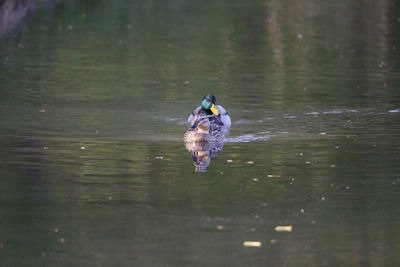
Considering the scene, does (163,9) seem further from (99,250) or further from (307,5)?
(99,250)

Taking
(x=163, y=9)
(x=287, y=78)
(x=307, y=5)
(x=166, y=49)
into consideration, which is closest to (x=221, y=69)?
(x=287, y=78)

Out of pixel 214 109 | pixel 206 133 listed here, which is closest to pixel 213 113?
pixel 214 109

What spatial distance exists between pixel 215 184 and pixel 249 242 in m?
2.52

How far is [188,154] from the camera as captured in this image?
13586mm

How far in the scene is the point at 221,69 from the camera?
77.3 feet

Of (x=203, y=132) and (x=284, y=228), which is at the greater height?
(x=284, y=228)

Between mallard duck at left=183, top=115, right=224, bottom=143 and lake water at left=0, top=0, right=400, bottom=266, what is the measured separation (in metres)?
0.27

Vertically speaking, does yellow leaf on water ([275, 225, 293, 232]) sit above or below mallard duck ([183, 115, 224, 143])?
above

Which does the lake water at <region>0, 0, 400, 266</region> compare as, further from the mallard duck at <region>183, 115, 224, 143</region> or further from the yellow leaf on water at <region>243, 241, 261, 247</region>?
the mallard duck at <region>183, 115, 224, 143</region>

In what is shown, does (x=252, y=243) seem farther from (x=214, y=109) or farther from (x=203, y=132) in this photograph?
(x=214, y=109)

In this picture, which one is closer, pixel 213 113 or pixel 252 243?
pixel 252 243

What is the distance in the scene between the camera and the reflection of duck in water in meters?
13.6

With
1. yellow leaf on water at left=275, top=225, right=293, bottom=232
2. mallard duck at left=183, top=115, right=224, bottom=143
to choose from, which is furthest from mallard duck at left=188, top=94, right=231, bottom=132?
yellow leaf on water at left=275, top=225, right=293, bottom=232

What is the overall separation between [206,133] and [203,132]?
0.21 ft
